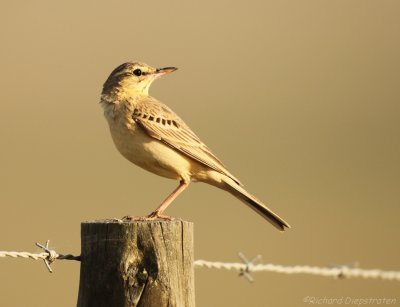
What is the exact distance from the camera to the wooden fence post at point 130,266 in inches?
186

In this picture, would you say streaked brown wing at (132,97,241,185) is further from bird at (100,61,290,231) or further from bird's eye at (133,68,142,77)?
bird's eye at (133,68,142,77)

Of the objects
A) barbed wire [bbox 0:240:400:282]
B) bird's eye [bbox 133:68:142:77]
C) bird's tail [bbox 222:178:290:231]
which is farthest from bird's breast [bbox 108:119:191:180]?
barbed wire [bbox 0:240:400:282]

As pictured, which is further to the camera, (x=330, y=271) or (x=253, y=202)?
(x=253, y=202)

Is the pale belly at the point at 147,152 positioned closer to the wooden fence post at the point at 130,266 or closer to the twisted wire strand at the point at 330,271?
the twisted wire strand at the point at 330,271

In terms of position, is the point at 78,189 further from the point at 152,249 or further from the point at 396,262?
the point at 152,249

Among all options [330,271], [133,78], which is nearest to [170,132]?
[133,78]

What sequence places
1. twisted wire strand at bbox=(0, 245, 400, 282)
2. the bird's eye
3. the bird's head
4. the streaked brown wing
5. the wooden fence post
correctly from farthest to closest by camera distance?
the bird's eye → the bird's head → the streaked brown wing → twisted wire strand at bbox=(0, 245, 400, 282) → the wooden fence post

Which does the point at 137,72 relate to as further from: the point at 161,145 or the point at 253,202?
the point at 253,202

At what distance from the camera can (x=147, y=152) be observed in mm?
7770

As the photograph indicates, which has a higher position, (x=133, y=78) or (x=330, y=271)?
(x=133, y=78)

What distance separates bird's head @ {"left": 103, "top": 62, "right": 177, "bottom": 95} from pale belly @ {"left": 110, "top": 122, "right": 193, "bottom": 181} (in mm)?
879

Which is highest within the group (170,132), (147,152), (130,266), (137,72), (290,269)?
(137,72)

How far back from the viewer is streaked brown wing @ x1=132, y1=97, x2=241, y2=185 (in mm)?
7945

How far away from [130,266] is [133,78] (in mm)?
4383
